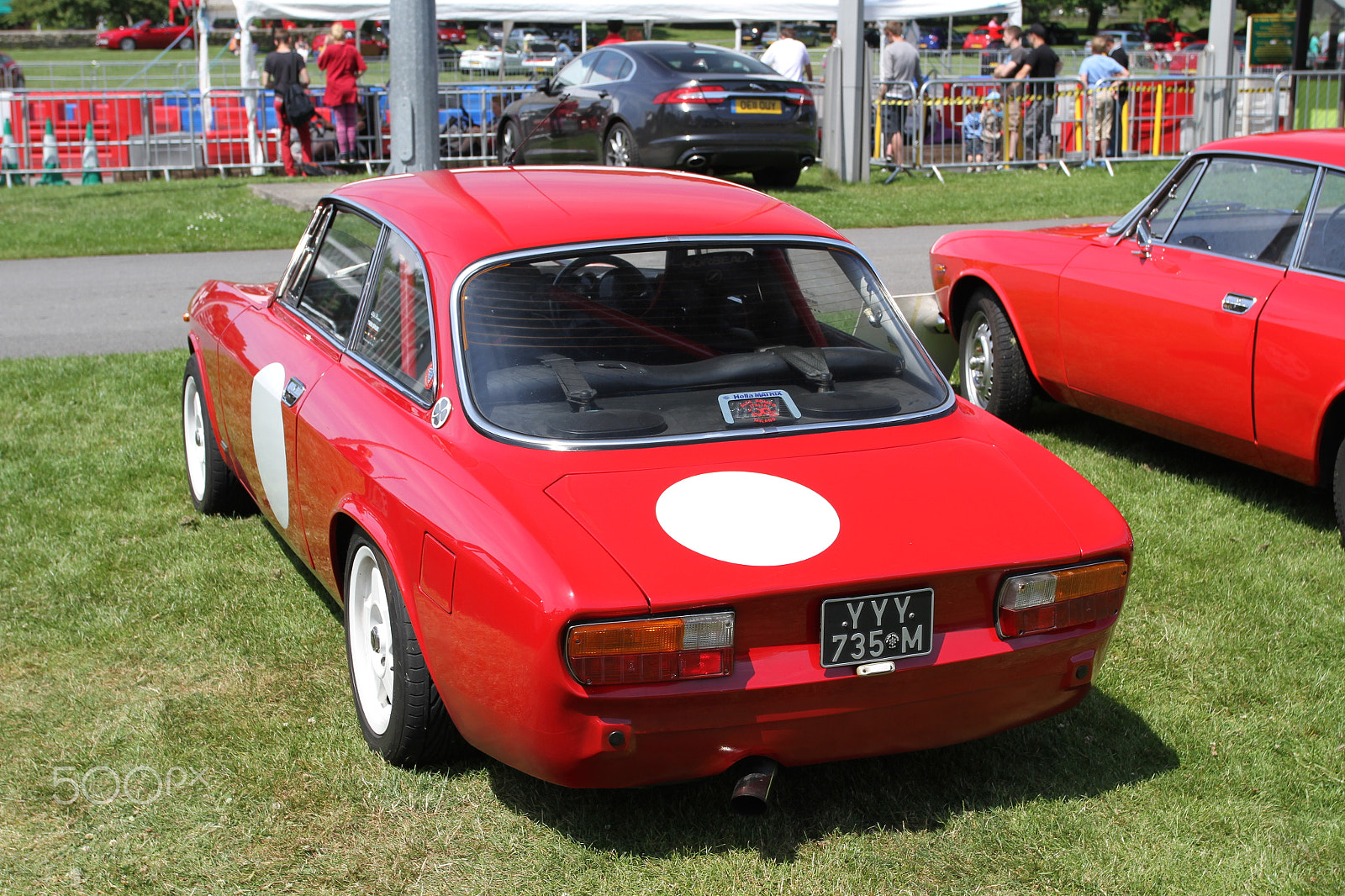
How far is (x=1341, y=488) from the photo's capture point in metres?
4.93

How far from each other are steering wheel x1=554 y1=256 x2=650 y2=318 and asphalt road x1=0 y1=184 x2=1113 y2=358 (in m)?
5.58

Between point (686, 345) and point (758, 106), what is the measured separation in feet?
36.4

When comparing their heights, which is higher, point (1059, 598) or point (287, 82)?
point (287, 82)

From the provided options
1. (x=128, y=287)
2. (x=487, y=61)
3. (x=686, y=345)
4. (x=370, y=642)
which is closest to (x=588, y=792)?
(x=370, y=642)

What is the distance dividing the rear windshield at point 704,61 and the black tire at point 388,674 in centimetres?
1137

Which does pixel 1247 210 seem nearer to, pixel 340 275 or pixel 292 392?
pixel 340 275

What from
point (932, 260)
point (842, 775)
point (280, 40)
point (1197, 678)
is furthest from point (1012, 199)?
point (842, 775)

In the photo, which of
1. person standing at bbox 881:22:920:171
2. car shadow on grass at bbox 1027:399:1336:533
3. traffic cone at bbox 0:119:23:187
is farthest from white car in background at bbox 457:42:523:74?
car shadow on grass at bbox 1027:399:1336:533

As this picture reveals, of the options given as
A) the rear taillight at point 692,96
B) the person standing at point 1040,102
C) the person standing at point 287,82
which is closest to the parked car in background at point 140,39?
the person standing at point 287,82

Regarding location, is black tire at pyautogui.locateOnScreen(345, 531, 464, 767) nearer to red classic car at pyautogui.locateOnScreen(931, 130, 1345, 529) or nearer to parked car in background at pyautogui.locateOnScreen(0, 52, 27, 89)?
red classic car at pyautogui.locateOnScreen(931, 130, 1345, 529)

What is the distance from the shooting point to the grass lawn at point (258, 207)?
39.9 feet

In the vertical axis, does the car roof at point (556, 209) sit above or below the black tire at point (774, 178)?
above

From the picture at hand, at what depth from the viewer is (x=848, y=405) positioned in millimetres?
3516

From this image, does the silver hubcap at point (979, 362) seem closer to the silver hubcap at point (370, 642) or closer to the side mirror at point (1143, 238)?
the side mirror at point (1143, 238)
